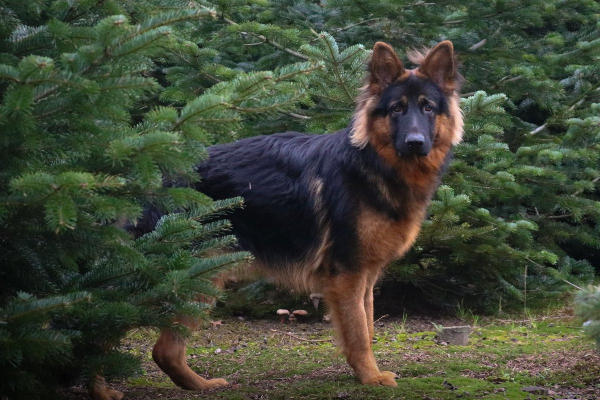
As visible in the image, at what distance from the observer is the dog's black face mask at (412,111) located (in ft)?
15.0

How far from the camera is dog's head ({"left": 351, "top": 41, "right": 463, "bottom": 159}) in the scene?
471cm

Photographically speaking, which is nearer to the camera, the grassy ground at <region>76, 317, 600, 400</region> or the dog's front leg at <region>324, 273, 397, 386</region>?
the grassy ground at <region>76, 317, 600, 400</region>

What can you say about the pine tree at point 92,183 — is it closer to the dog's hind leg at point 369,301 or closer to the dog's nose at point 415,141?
the dog's nose at point 415,141

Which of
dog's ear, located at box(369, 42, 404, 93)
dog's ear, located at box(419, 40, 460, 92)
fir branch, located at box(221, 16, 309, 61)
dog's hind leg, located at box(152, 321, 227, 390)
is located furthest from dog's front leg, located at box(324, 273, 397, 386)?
fir branch, located at box(221, 16, 309, 61)

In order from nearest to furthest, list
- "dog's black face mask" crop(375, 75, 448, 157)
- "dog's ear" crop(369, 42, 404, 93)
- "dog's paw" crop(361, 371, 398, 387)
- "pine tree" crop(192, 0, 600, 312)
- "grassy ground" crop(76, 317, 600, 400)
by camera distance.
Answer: "grassy ground" crop(76, 317, 600, 400), "dog's paw" crop(361, 371, 398, 387), "dog's black face mask" crop(375, 75, 448, 157), "dog's ear" crop(369, 42, 404, 93), "pine tree" crop(192, 0, 600, 312)

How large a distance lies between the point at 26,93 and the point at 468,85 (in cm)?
581

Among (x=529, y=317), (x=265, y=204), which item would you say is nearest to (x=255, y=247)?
(x=265, y=204)

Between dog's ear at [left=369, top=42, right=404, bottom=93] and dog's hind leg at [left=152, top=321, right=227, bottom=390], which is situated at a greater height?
dog's ear at [left=369, top=42, right=404, bottom=93]

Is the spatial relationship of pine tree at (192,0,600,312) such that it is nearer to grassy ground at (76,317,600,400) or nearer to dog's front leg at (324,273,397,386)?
grassy ground at (76,317,600,400)

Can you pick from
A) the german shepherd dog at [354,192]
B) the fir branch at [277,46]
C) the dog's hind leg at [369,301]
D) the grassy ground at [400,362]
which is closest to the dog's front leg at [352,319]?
the german shepherd dog at [354,192]

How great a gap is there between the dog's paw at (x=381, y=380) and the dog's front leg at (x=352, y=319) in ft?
0.10

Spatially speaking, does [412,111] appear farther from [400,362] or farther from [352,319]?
[400,362]

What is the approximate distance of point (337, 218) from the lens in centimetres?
479

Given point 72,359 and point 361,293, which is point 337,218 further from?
point 72,359
